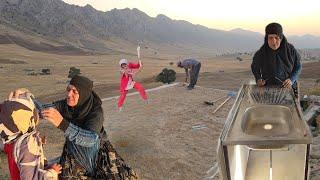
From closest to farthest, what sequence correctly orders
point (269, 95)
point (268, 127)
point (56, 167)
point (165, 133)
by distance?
point (56, 167) → point (268, 127) → point (269, 95) → point (165, 133)

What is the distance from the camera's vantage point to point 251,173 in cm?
611

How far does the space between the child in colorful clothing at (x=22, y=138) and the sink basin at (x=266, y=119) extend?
9.08ft

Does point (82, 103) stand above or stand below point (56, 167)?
above

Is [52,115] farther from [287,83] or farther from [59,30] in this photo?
[59,30]

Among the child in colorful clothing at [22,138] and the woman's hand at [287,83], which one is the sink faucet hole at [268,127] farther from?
the child in colorful clothing at [22,138]

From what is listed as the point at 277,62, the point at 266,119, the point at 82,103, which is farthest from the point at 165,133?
the point at 82,103

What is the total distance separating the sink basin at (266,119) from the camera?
602cm

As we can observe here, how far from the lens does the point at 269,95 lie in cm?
732

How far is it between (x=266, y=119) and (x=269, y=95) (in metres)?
0.85

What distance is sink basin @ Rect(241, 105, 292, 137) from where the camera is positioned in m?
6.02

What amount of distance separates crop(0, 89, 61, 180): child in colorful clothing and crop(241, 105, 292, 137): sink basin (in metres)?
2.77

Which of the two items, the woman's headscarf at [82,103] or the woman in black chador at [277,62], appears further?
the woman in black chador at [277,62]

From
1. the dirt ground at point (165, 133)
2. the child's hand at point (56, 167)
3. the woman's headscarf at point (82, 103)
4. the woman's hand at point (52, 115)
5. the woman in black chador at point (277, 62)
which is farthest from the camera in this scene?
the dirt ground at point (165, 133)

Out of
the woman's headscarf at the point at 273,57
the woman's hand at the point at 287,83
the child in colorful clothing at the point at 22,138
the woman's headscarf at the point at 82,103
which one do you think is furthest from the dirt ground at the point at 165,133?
the child in colorful clothing at the point at 22,138
